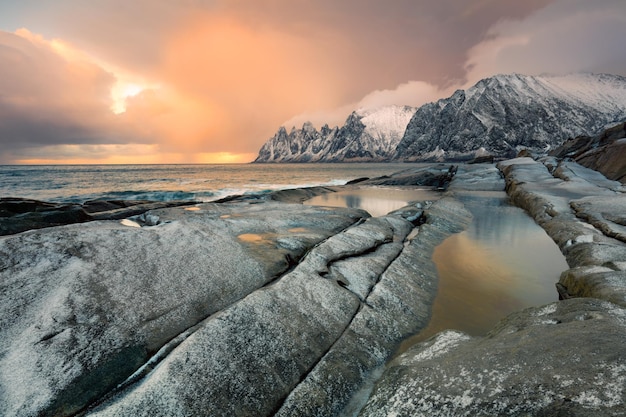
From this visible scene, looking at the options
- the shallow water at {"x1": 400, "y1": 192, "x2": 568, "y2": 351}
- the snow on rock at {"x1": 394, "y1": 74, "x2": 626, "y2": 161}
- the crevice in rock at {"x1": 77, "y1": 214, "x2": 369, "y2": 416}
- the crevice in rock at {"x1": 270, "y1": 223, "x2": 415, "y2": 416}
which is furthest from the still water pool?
the snow on rock at {"x1": 394, "y1": 74, "x2": 626, "y2": 161}

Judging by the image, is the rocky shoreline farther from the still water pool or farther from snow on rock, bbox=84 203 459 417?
the still water pool

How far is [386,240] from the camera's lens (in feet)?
38.1

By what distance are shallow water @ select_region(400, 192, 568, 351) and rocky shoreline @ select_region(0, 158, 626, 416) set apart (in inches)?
31.7

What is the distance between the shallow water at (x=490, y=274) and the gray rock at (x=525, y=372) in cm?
190

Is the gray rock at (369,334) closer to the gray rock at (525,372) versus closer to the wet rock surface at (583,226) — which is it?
the gray rock at (525,372)

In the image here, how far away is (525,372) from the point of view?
351 cm

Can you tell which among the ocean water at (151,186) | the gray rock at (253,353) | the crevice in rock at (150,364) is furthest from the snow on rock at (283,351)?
the ocean water at (151,186)

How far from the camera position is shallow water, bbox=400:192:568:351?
7641 mm

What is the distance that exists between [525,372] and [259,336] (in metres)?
3.75

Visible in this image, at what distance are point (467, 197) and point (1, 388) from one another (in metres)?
29.4

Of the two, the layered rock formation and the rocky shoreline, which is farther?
the layered rock formation

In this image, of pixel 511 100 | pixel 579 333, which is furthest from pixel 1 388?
pixel 511 100

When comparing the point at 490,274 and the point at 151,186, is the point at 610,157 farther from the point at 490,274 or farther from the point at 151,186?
the point at 151,186

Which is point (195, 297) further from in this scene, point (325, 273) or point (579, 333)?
point (579, 333)
